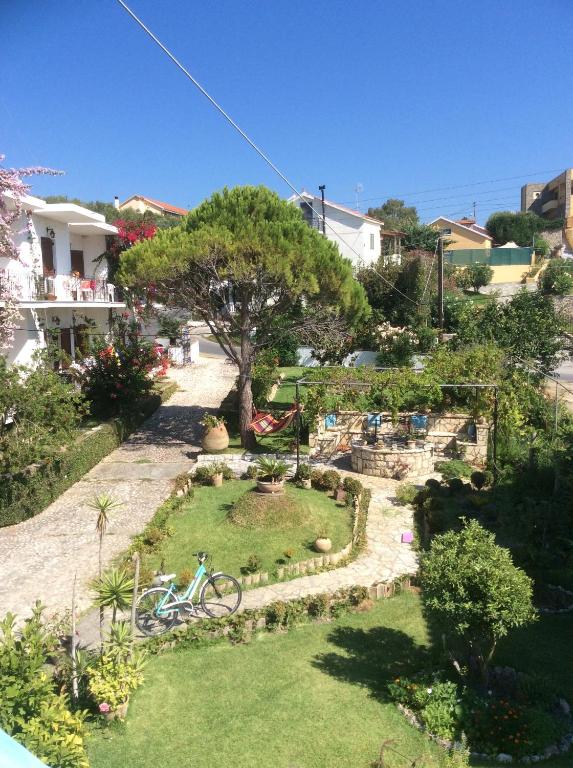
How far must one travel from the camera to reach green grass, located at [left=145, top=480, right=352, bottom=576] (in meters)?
12.8

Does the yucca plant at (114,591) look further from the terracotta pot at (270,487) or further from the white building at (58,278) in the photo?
the white building at (58,278)

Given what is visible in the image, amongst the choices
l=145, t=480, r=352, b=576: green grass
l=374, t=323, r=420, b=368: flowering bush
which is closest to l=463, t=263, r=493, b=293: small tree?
l=374, t=323, r=420, b=368: flowering bush

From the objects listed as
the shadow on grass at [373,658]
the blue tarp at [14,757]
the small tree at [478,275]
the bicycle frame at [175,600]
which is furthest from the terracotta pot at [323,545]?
the small tree at [478,275]

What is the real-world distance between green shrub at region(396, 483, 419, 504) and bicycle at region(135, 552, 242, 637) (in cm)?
654

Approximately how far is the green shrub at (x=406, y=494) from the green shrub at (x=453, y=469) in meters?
1.15

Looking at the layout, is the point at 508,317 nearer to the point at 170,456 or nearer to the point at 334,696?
the point at 170,456

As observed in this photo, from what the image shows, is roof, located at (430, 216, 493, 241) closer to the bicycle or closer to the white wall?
the white wall

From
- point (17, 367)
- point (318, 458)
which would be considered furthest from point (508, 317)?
point (17, 367)

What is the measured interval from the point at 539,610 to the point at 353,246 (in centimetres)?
4248

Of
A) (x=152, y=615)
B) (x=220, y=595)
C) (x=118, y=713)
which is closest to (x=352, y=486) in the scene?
(x=220, y=595)

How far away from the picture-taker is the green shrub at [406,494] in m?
16.4

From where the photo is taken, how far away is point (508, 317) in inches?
1062

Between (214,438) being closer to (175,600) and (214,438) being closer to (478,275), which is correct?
(175,600)

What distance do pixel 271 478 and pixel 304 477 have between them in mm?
2724
